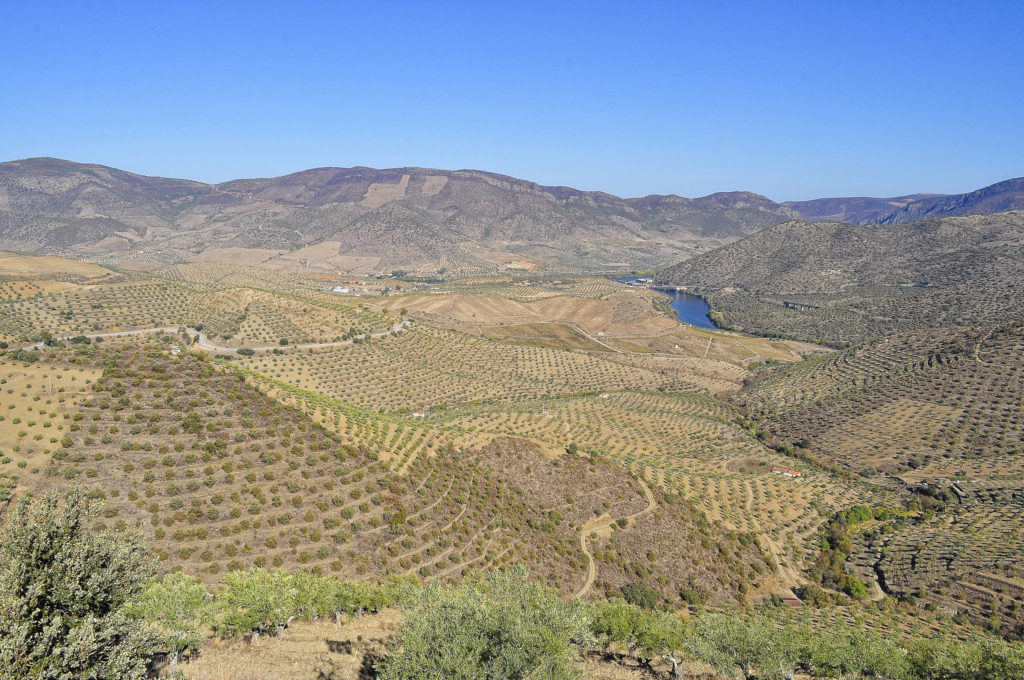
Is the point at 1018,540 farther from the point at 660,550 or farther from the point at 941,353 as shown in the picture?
the point at 941,353

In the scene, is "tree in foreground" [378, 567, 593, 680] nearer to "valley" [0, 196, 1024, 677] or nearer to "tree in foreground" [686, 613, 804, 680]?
"tree in foreground" [686, 613, 804, 680]

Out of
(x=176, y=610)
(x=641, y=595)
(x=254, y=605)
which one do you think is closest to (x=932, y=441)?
(x=641, y=595)

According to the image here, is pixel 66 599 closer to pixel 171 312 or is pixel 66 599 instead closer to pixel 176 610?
pixel 176 610

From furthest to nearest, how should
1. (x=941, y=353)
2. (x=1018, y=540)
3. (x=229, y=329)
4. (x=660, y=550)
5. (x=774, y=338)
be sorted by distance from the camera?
(x=774, y=338) → (x=941, y=353) → (x=229, y=329) → (x=1018, y=540) → (x=660, y=550)

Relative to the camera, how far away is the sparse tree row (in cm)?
1284

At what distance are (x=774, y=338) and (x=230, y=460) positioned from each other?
159 metres

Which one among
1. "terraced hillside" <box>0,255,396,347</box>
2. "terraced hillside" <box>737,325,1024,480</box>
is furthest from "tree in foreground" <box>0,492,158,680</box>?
"terraced hillside" <box>737,325,1024,480</box>

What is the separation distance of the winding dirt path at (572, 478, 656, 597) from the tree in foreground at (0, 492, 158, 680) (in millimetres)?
26930

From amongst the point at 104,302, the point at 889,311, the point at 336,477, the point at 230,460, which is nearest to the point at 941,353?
the point at 889,311

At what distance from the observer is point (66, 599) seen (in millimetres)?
13414

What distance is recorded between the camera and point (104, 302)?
74188 mm

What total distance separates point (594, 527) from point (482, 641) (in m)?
27.9

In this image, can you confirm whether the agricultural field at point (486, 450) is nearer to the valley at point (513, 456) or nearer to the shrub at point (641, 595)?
the valley at point (513, 456)

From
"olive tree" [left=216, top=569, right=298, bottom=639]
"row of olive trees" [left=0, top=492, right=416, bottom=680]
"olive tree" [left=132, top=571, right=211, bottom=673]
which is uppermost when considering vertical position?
"row of olive trees" [left=0, top=492, right=416, bottom=680]
